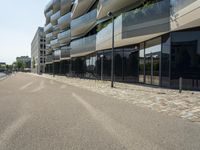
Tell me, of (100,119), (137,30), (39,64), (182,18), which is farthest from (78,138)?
(39,64)

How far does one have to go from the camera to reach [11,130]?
24.0 feet

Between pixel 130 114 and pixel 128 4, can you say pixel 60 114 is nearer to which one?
pixel 130 114

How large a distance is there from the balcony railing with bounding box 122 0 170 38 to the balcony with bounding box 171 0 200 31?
93cm

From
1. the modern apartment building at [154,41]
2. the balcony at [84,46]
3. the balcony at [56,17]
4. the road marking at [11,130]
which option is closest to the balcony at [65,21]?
the balcony at [56,17]

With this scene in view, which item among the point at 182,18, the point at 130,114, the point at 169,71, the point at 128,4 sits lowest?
the point at 130,114

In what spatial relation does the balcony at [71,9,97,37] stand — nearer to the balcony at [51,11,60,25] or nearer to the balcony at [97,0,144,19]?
the balcony at [97,0,144,19]

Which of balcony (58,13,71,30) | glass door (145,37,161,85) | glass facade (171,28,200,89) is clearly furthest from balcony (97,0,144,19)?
balcony (58,13,71,30)

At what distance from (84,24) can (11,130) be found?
4113 cm

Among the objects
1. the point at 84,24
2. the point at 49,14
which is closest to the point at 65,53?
the point at 84,24

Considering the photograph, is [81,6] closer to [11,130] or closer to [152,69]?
[152,69]

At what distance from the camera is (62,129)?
750 centimetres

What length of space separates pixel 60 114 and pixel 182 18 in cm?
1241

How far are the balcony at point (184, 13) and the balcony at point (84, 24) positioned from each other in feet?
73.9

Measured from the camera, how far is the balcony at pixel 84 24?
142 ft
